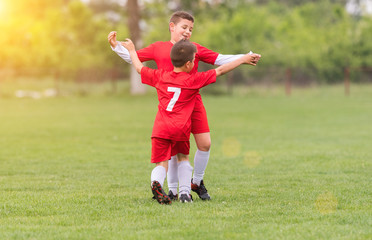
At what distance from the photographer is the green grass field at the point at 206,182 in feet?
16.0

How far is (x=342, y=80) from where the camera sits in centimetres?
3731

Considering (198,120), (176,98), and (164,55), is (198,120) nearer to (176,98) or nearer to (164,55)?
(176,98)

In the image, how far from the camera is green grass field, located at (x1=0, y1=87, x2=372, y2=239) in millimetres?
4883

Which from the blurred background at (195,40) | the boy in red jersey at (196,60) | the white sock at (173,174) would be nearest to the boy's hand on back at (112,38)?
the boy in red jersey at (196,60)

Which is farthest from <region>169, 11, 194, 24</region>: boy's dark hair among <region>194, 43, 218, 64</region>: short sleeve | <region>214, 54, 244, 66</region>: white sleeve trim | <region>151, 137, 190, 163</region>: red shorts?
<region>151, 137, 190, 163</region>: red shorts

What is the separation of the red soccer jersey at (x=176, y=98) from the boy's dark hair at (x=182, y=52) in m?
0.16

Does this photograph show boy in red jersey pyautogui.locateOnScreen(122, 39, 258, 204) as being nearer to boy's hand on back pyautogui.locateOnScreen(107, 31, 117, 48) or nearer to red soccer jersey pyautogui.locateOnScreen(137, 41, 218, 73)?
red soccer jersey pyautogui.locateOnScreen(137, 41, 218, 73)

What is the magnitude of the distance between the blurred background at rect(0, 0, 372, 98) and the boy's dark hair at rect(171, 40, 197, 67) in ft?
90.8

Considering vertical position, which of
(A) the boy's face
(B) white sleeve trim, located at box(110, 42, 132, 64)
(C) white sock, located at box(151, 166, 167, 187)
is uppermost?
(A) the boy's face

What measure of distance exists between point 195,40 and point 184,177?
37.1 meters

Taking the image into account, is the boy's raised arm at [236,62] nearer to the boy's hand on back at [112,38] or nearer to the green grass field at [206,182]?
the boy's hand on back at [112,38]

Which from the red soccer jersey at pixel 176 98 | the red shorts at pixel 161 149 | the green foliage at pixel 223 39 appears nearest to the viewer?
the red soccer jersey at pixel 176 98

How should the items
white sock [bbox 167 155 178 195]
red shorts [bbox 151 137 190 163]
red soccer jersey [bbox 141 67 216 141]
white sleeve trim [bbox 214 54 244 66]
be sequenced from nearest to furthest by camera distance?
red soccer jersey [bbox 141 67 216 141]
red shorts [bbox 151 137 190 163]
white sleeve trim [bbox 214 54 244 66]
white sock [bbox 167 155 178 195]

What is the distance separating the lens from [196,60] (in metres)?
6.32
